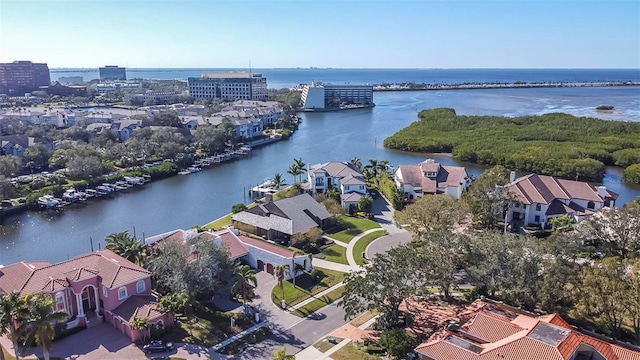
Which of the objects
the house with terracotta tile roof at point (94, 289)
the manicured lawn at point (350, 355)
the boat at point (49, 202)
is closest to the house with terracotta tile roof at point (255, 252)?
the house with terracotta tile roof at point (94, 289)

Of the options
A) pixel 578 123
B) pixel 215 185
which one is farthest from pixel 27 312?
pixel 578 123

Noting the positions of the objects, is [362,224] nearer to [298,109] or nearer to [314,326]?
[314,326]

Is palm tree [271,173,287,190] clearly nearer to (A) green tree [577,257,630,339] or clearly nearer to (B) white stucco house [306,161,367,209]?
(B) white stucco house [306,161,367,209]

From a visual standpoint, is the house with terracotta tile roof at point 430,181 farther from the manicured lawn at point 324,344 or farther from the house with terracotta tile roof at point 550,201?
the manicured lawn at point 324,344

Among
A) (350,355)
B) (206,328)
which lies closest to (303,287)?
(206,328)

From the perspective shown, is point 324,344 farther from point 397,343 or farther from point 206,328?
point 206,328
